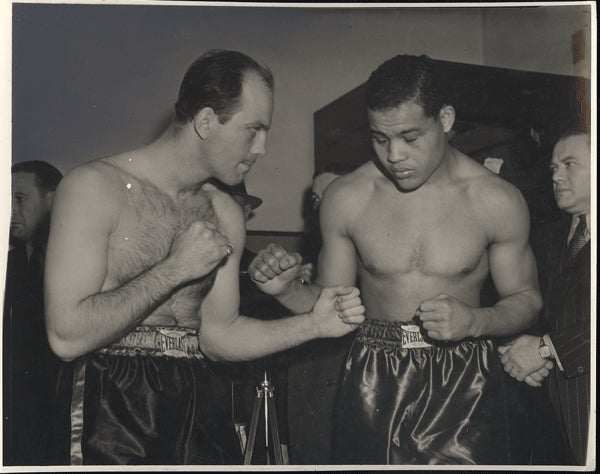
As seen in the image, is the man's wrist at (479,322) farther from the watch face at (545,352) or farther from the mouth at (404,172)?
the mouth at (404,172)

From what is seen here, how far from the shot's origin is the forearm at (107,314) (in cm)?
124

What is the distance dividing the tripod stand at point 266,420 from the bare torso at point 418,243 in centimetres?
29

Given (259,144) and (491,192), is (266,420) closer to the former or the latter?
(259,144)

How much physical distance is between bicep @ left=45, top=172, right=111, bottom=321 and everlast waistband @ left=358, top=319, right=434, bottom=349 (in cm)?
60

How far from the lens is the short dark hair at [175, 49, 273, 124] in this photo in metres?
1.36

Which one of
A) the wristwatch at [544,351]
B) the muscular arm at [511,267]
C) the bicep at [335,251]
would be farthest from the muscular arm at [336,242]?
the wristwatch at [544,351]

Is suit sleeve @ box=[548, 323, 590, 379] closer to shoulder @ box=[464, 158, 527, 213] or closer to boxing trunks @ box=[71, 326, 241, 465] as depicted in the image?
shoulder @ box=[464, 158, 527, 213]

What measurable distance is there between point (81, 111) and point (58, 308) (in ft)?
1.46

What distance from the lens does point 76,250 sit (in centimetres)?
123

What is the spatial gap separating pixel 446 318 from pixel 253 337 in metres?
0.42

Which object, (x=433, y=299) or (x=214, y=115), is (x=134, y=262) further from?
(x=433, y=299)

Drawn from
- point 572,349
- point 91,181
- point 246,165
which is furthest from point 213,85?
point 572,349

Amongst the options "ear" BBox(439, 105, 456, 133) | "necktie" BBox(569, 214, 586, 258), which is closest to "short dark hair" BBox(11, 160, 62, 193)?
"ear" BBox(439, 105, 456, 133)

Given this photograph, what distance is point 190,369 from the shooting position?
1331 mm
